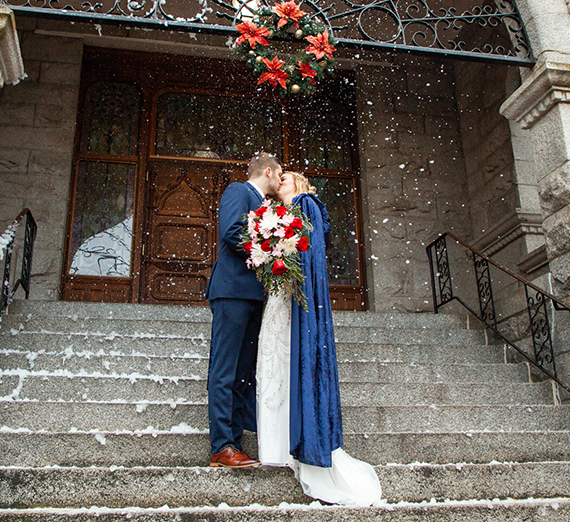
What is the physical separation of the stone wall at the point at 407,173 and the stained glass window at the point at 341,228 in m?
0.27

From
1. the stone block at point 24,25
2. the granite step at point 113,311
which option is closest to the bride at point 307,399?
the granite step at point 113,311

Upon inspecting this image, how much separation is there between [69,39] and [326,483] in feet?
23.3

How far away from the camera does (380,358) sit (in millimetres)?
4891

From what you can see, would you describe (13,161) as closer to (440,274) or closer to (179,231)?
(179,231)

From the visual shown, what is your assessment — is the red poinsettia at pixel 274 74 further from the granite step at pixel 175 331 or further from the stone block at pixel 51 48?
the stone block at pixel 51 48

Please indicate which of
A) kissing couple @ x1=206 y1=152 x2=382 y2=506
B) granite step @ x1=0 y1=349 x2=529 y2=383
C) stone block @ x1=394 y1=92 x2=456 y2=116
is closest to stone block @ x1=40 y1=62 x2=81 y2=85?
stone block @ x1=394 y1=92 x2=456 y2=116

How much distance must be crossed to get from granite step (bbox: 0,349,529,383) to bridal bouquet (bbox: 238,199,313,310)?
4.80 ft

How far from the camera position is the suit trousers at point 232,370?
295 cm

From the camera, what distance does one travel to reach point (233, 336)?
3.04m

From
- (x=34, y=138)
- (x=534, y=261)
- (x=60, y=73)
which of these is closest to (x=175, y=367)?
(x=534, y=261)

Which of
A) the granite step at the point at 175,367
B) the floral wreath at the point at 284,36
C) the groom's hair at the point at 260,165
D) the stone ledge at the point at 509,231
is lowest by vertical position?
the granite step at the point at 175,367

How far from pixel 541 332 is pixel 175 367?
3086mm

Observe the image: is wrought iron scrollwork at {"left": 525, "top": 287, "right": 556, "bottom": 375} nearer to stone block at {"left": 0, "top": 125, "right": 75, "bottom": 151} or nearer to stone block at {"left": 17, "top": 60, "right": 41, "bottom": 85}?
stone block at {"left": 0, "top": 125, "right": 75, "bottom": 151}

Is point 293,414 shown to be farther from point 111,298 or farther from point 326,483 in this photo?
point 111,298
